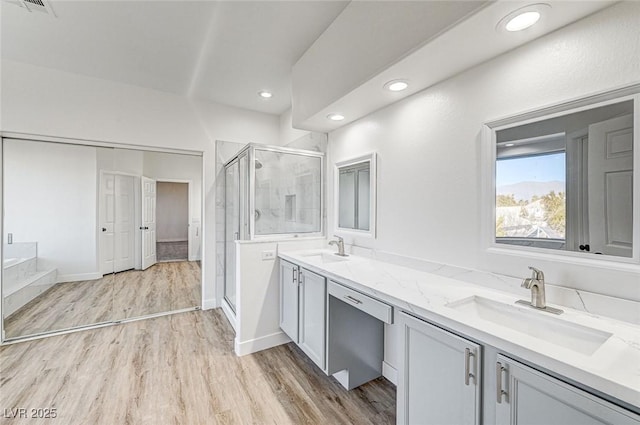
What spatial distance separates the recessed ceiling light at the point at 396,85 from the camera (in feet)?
6.01

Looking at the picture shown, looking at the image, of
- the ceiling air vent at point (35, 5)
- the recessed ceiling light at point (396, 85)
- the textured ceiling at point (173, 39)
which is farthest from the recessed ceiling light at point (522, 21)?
the ceiling air vent at point (35, 5)

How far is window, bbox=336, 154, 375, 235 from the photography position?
2.43m

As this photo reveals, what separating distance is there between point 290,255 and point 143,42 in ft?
7.49

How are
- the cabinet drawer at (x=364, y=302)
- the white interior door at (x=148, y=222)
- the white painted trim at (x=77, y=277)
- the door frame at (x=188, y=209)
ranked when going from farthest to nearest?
the door frame at (x=188, y=209)
the white interior door at (x=148, y=222)
the white painted trim at (x=77, y=277)
the cabinet drawer at (x=364, y=302)

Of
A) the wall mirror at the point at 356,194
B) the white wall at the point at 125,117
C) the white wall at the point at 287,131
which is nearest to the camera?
the wall mirror at the point at 356,194

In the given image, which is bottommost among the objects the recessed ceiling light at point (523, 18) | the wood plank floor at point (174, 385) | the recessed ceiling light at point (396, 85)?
the wood plank floor at point (174, 385)

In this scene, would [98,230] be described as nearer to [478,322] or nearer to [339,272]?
[339,272]

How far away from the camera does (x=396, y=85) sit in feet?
6.17

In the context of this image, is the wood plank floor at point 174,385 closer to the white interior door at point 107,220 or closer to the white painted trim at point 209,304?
the white painted trim at point 209,304

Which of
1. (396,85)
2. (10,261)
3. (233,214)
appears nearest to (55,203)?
(10,261)

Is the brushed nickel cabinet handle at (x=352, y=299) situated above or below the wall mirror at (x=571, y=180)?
below

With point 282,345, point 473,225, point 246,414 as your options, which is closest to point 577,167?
point 473,225

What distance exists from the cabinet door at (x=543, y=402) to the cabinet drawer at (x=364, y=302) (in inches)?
22.2

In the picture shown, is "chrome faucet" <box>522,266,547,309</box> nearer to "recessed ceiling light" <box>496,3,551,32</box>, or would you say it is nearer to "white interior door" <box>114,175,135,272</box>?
"recessed ceiling light" <box>496,3,551,32</box>
